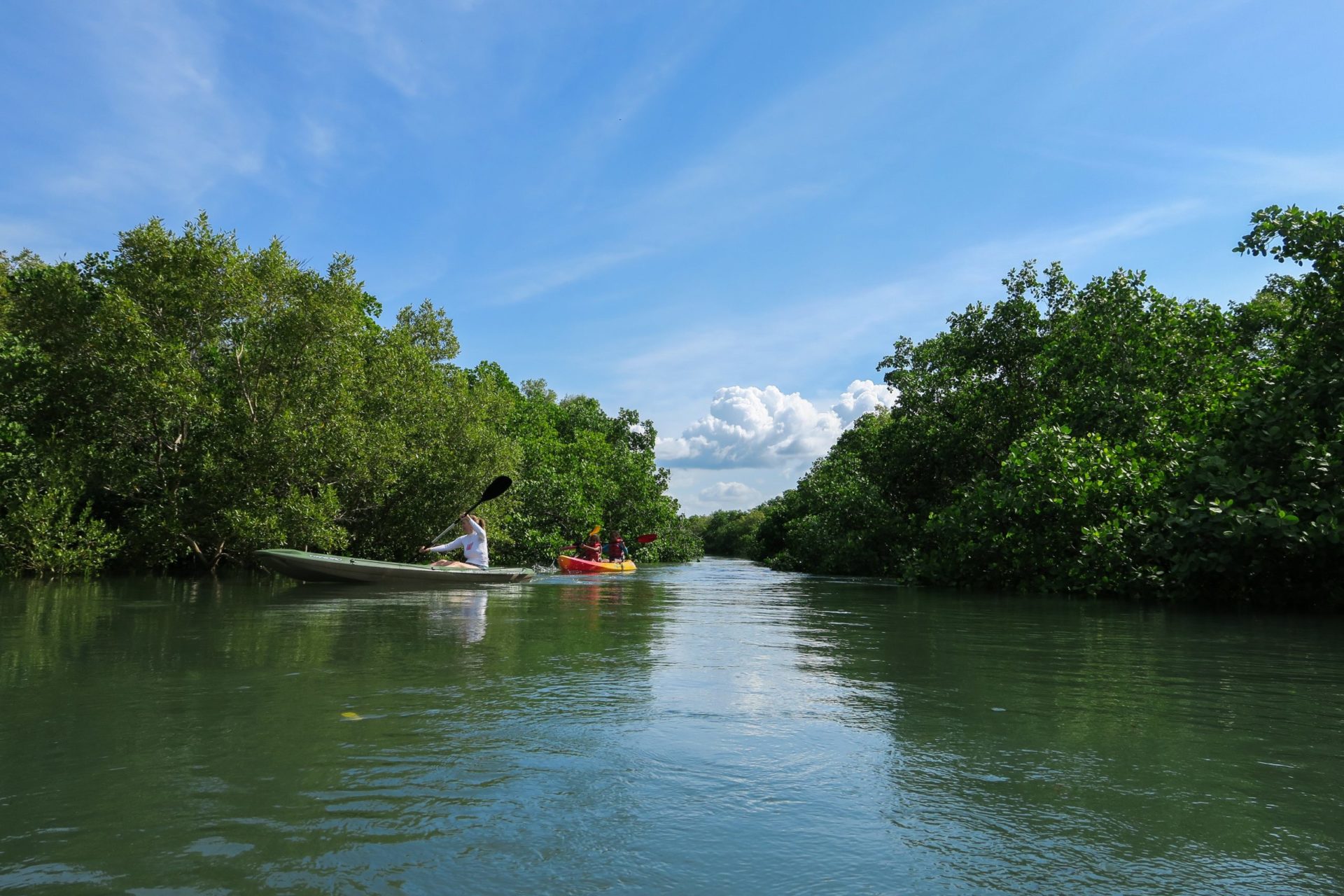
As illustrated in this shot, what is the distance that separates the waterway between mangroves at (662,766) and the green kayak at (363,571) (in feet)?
25.8

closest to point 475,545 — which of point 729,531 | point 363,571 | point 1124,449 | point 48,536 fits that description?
point 363,571

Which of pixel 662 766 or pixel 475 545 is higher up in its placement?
pixel 475 545

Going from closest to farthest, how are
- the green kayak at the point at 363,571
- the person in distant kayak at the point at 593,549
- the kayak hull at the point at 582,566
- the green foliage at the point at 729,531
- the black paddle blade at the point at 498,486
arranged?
the green kayak at the point at 363,571 → the black paddle blade at the point at 498,486 → the kayak hull at the point at 582,566 → the person in distant kayak at the point at 593,549 → the green foliage at the point at 729,531

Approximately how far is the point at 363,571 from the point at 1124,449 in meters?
15.4

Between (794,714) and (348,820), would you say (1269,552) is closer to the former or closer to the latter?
(794,714)

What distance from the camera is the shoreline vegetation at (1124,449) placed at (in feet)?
41.8

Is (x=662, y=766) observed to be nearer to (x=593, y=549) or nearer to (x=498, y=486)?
(x=498, y=486)

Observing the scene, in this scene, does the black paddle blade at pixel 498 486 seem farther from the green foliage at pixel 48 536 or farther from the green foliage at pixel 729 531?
the green foliage at pixel 729 531

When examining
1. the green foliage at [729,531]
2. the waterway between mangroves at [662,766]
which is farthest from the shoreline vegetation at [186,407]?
the green foliage at [729,531]

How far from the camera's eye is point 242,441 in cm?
2047

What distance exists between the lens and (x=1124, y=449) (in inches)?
675

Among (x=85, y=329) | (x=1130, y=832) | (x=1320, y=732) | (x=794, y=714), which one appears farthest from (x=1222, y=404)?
(x=85, y=329)

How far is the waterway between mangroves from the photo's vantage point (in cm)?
281

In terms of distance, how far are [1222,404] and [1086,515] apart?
3.27 meters
